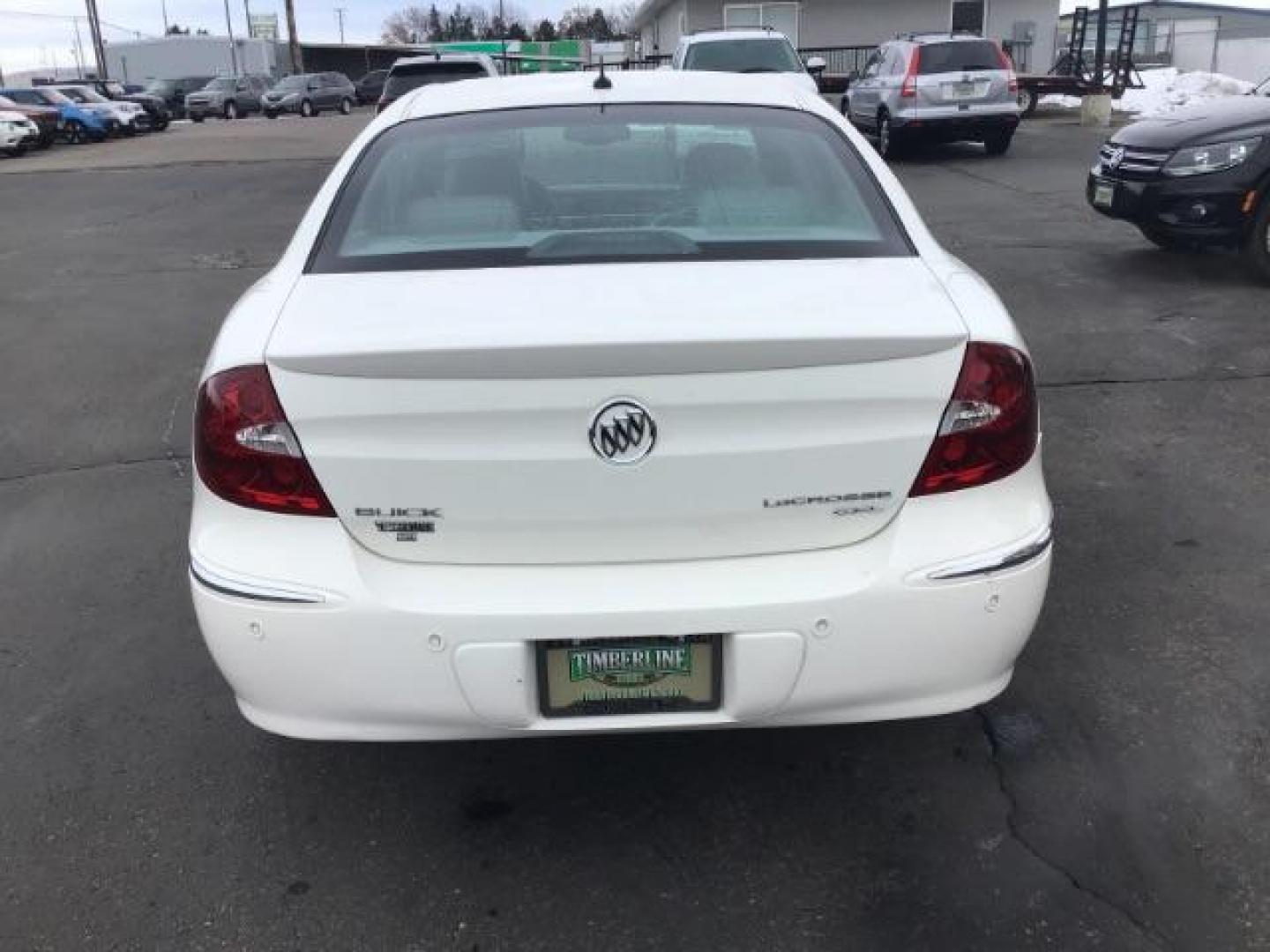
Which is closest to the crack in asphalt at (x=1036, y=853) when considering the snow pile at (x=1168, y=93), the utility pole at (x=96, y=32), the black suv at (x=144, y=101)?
the snow pile at (x=1168, y=93)

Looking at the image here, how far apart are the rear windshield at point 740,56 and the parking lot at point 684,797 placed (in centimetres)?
1346

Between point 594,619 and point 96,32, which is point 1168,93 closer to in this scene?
point 594,619

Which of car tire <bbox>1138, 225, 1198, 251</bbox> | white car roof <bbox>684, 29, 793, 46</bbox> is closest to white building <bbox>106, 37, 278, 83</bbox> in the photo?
white car roof <bbox>684, 29, 793, 46</bbox>

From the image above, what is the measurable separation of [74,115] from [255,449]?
32.6 metres

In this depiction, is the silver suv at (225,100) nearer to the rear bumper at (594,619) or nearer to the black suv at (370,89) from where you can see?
the black suv at (370,89)

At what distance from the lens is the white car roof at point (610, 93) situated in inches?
140

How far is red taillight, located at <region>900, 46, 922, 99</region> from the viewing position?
17.0 metres

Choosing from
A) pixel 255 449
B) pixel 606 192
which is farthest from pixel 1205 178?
pixel 255 449

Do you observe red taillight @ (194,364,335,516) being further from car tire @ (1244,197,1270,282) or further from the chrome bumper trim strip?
car tire @ (1244,197,1270,282)

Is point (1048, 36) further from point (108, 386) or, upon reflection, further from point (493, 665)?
point (493, 665)

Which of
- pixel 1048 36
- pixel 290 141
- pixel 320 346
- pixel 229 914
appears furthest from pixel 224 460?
pixel 1048 36

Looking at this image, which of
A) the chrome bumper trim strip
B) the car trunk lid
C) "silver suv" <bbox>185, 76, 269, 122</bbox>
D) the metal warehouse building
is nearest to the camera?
the car trunk lid

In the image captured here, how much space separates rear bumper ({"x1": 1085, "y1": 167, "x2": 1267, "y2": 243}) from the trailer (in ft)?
46.6

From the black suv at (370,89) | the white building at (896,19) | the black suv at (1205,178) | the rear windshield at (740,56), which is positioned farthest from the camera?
the black suv at (370,89)
